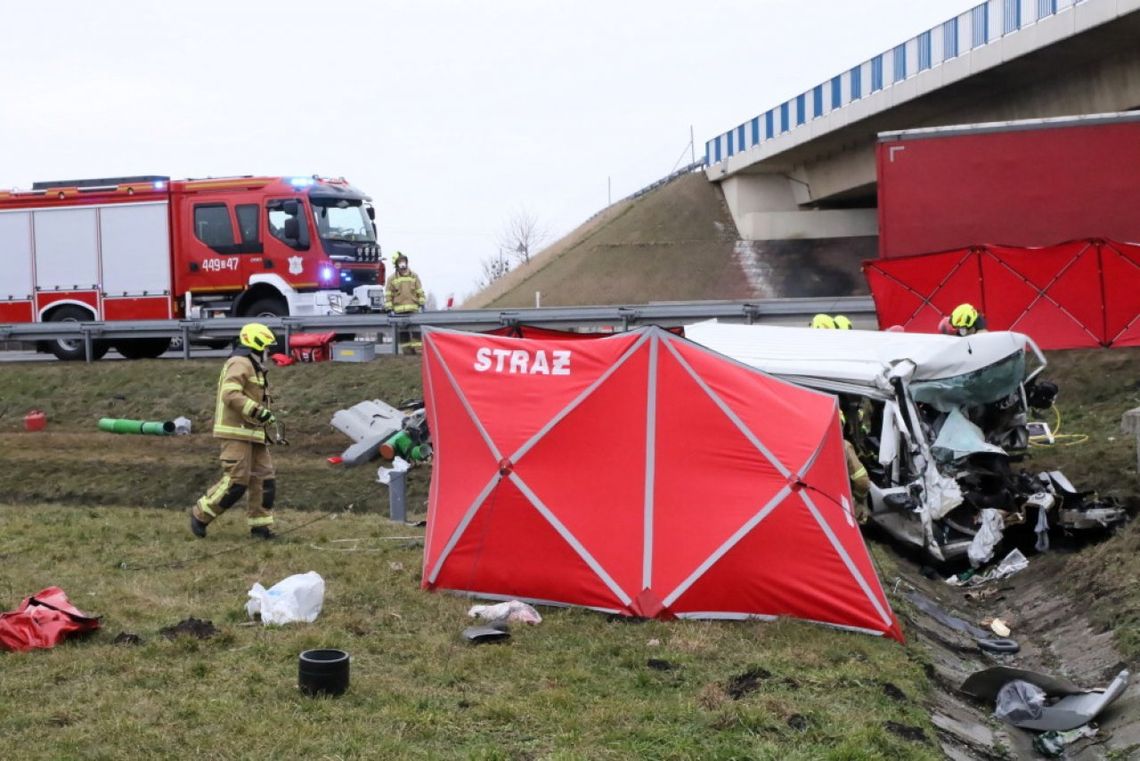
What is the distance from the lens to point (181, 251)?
23891 millimetres

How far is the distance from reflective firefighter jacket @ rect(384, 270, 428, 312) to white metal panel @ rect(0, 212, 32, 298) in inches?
305

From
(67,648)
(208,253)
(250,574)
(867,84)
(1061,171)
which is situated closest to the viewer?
(67,648)

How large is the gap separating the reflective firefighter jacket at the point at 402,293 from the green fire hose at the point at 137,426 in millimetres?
4409

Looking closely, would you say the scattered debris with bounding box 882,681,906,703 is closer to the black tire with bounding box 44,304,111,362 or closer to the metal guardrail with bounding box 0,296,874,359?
the metal guardrail with bounding box 0,296,874,359

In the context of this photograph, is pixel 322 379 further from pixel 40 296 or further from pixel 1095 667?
pixel 1095 667

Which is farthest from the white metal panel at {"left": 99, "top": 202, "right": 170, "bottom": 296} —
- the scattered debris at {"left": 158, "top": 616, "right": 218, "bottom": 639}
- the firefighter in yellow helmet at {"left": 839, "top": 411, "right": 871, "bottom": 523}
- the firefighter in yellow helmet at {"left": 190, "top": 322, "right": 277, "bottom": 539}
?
the scattered debris at {"left": 158, "top": 616, "right": 218, "bottom": 639}

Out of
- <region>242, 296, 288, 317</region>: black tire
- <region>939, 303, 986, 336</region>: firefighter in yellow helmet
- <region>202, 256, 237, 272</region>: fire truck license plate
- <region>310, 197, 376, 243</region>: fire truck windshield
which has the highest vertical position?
<region>310, 197, 376, 243</region>: fire truck windshield

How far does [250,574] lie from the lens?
947 centimetres

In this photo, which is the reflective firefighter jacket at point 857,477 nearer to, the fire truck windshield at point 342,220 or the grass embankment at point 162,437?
the grass embankment at point 162,437

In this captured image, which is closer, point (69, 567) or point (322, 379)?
point (69, 567)

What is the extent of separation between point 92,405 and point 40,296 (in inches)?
209

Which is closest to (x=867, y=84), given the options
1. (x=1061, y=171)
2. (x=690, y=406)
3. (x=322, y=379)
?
(x=1061, y=171)

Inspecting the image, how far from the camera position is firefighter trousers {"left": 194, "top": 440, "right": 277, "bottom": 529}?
10.7 meters

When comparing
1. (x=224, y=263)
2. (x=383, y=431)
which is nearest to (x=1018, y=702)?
(x=383, y=431)
